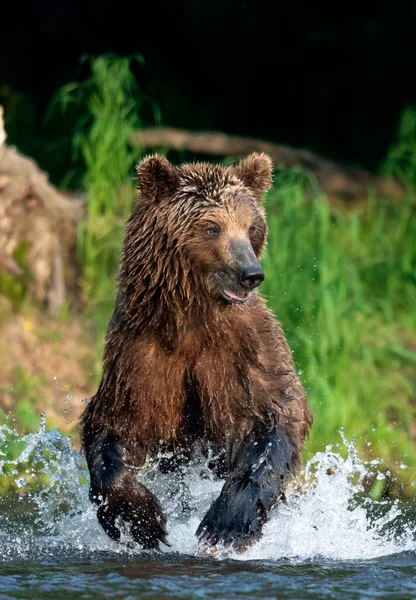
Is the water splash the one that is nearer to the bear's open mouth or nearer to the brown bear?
the brown bear

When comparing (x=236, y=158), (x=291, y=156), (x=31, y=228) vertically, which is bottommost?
(x=31, y=228)

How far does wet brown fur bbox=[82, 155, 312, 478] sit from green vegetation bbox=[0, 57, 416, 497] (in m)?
2.49

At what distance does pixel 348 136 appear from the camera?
1277 centimetres

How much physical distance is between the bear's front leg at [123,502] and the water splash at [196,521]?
111 mm

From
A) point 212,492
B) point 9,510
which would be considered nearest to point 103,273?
point 9,510

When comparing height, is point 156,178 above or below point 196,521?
above

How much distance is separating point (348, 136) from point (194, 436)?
7.56 meters

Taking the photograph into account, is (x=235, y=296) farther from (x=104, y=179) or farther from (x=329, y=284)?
(x=104, y=179)

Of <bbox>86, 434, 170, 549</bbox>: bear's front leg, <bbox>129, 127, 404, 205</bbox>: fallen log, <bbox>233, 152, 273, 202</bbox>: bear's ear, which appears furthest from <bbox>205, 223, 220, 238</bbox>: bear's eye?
<bbox>129, 127, 404, 205</bbox>: fallen log

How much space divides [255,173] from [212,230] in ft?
1.71

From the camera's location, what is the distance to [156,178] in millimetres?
5668

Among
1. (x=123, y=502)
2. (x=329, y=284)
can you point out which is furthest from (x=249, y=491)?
(x=329, y=284)

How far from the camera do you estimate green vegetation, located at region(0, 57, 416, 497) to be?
8312 mm

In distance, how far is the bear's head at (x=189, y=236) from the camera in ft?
18.0
